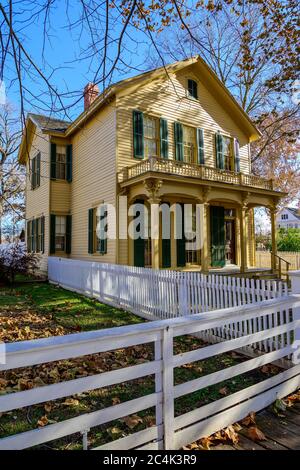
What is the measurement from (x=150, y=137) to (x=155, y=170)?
2.96 meters

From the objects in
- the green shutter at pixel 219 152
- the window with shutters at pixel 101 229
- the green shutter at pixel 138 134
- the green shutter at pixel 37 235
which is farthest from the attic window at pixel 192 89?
the green shutter at pixel 37 235

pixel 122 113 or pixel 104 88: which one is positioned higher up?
pixel 122 113

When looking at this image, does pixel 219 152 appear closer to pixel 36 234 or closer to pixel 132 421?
pixel 36 234

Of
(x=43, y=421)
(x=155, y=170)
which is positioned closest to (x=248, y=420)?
(x=43, y=421)

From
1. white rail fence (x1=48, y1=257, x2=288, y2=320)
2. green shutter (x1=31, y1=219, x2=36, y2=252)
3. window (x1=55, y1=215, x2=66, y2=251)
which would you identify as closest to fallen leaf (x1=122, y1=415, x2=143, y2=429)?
white rail fence (x1=48, y1=257, x2=288, y2=320)

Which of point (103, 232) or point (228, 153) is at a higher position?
point (228, 153)

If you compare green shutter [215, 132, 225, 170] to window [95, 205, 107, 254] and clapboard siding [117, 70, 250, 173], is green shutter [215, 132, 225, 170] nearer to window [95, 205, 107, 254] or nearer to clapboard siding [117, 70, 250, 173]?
clapboard siding [117, 70, 250, 173]

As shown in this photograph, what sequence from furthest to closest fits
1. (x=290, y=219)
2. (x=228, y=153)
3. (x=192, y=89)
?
(x=290, y=219)
(x=228, y=153)
(x=192, y=89)

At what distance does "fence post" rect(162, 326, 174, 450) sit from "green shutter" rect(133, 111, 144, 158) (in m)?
10.7

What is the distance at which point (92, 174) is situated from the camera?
44.7 feet

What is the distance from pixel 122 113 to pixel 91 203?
4024mm

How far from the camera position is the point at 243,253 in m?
13.8
